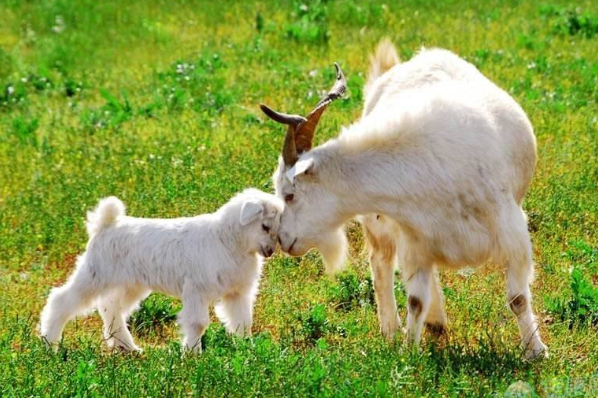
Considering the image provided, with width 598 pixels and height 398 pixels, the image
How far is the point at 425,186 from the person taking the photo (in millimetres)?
7172

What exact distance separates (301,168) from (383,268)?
1591 mm

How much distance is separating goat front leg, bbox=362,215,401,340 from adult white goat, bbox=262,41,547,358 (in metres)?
0.59

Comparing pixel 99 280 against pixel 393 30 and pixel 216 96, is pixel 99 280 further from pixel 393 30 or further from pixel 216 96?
pixel 393 30

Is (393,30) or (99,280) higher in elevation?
(99,280)

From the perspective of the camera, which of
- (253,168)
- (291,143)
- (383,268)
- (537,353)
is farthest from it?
(253,168)

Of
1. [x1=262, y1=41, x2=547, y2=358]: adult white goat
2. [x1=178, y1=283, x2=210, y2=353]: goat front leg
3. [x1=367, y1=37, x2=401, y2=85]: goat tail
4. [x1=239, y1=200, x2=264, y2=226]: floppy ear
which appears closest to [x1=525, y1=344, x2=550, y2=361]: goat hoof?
[x1=262, y1=41, x2=547, y2=358]: adult white goat

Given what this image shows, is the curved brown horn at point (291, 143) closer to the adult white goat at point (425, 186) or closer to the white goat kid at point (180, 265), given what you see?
the adult white goat at point (425, 186)

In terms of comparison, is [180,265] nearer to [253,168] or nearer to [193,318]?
[193,318]

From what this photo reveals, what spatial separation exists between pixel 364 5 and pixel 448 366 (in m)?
11.8

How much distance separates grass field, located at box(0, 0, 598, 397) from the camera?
6.65 metres

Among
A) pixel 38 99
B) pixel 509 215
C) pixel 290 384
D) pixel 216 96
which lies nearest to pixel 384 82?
pixel 509 215

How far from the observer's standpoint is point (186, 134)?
12.1 meters

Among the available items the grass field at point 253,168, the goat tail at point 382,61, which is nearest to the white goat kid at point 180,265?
the grass field at point 253,168

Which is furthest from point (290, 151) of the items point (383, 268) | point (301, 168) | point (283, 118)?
point (383, 268)
